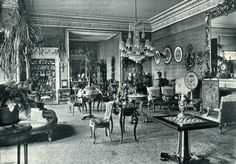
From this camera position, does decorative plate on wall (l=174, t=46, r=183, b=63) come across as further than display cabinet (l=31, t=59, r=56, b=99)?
No

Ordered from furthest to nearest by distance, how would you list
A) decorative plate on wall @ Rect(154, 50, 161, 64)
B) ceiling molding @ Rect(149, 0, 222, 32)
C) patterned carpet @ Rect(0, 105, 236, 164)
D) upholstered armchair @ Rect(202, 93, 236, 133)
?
decorative plate on wall @ Rect(154, 50, 161, 64) → ceiling molding @ Rect(149, 0, 222, 32) → upholstered armchair @ Rect(202, 93, 236, 133) → patterned carpet @ Rect(0, 105, 236, 164)

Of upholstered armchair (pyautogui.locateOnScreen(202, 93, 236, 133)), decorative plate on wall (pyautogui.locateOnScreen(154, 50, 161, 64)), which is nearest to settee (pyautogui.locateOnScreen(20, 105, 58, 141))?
upholstered armchair (pyautogui.locateOnScreen(202, 93, 236, 133))

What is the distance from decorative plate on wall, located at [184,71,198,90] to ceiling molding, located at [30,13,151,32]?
4.73m

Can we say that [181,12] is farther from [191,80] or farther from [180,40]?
[191,80]

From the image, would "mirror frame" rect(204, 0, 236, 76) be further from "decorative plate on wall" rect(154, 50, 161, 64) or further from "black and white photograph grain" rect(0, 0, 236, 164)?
"decorative plate on wall" rect(154, 50, 161, 64)

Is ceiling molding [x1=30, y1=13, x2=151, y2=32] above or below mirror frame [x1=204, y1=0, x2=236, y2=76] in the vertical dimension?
above

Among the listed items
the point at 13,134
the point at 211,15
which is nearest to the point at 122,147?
the point at 13,134

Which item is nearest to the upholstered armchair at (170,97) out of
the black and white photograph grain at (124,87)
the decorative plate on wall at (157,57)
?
the black and white photograph grain at (124,87)

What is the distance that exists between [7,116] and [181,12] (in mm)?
8932

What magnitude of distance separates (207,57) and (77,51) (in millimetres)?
11142

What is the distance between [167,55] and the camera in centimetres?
1093

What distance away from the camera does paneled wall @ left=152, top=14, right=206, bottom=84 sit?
8.56m

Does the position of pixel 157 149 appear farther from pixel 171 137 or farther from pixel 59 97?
pixel 59 97

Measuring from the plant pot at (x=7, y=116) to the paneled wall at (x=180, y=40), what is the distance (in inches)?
295
